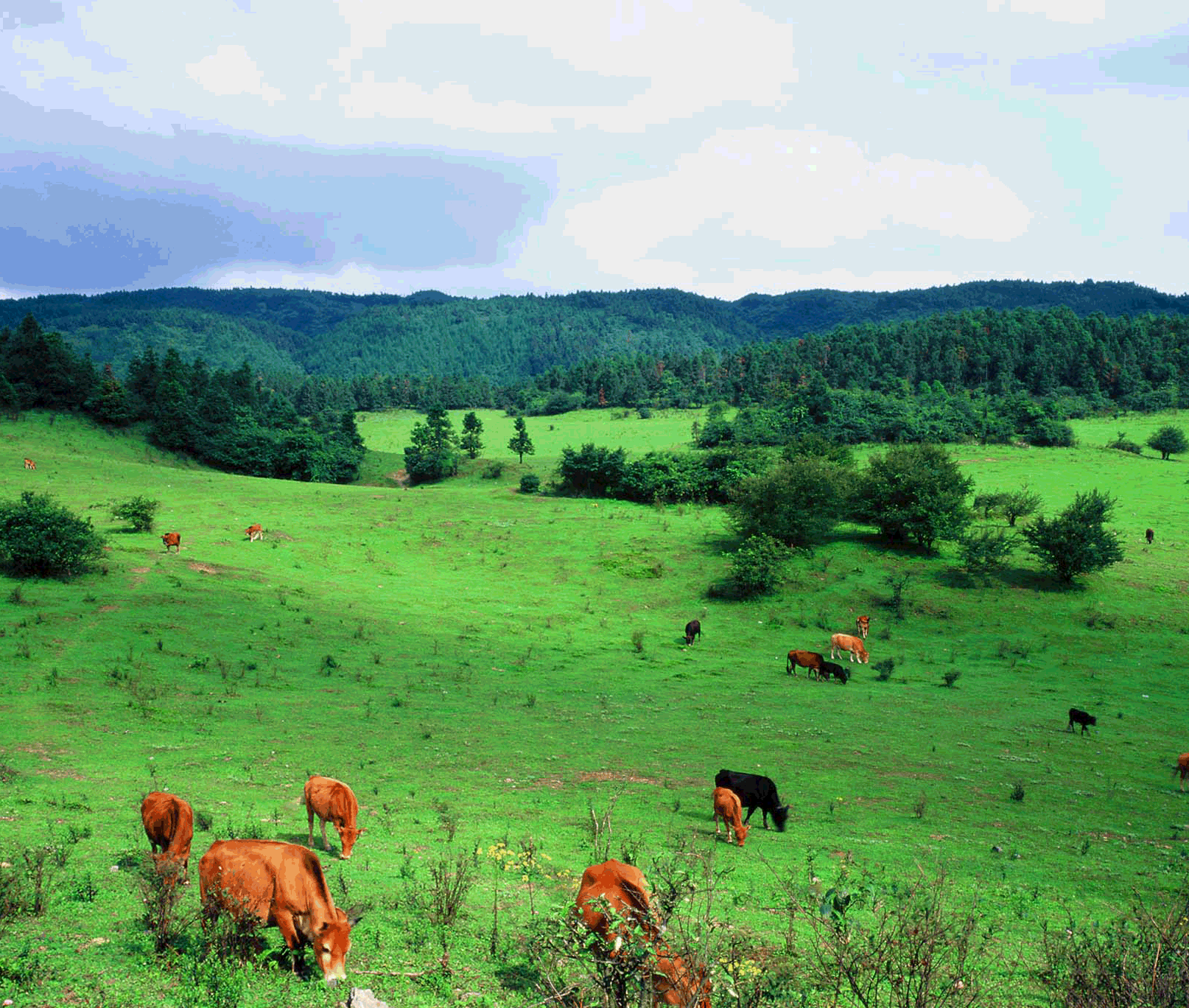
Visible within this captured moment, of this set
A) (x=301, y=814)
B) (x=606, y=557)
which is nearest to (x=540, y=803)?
(x=301, y=814)

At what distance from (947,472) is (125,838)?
1664 inches

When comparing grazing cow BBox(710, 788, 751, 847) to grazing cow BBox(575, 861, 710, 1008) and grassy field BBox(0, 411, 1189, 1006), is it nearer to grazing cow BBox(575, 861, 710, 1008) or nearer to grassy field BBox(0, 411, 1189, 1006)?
grassy field BBox(0, 411, 1189, 1006)

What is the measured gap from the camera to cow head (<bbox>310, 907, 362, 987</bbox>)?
7055 mm

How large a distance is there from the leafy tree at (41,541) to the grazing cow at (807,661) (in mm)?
25450

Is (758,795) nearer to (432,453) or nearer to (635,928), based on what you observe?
(635,928)

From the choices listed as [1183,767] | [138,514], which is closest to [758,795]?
[1183,767]

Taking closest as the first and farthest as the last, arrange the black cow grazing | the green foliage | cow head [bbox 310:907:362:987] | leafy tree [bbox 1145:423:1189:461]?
cow head [bbox 310:907:362:987] → the black cow grazing → the green foliage → leafy tree [bbox 1145:423:1189:461]

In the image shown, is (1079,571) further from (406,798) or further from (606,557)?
(406,798)

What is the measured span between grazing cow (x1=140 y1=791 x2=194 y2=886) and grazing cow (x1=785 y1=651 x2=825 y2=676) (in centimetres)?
2138

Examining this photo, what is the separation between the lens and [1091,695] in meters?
26.3

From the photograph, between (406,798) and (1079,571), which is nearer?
(406,798)

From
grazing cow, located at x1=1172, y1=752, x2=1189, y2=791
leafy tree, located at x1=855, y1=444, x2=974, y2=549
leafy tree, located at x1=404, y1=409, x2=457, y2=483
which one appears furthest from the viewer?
leafy tree, located at x1=404, y1=409, x2=457, y2=483

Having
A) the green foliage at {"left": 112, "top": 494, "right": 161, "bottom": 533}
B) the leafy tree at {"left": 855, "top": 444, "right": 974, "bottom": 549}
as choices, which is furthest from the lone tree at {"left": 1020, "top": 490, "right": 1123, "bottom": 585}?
the green foliage at {"left": 112, "top": 494, "right": 161, "bottom": 533}

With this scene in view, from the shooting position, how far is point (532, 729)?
1938 cm
